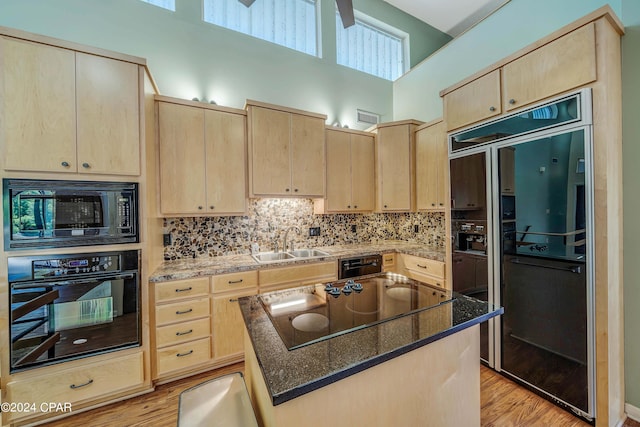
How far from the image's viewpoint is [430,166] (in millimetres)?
3025

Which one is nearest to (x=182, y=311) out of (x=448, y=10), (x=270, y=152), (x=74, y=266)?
(x=74, y=266)

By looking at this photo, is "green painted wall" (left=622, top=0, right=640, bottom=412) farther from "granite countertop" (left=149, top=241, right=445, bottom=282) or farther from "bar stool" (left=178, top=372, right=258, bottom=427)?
"bar stool" (left=178, top=372, right=258, bottom=427)

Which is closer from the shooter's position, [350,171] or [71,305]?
[71,305]

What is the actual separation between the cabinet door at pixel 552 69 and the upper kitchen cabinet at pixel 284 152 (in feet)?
6.00

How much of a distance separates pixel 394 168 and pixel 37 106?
3.31 m

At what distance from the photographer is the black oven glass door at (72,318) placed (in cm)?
163

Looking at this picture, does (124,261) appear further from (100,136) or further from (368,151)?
(368,151)

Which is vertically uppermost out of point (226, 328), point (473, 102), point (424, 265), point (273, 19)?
point (273, 19)

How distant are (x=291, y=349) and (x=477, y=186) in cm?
204

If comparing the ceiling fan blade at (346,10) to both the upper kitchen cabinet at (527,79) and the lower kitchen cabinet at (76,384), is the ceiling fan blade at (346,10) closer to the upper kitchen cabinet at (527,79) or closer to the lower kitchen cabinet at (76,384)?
the upper kitchen cabinet at (527,79)

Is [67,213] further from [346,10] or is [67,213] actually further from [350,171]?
[350,171]

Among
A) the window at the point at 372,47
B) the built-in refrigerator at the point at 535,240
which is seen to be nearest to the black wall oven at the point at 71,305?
the built-in refrigerator at the point at 535,240

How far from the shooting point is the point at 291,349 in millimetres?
892

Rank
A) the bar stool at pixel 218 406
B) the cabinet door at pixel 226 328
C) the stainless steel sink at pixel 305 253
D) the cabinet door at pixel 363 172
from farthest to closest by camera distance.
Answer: the cabinet door at pixel 363 172 → the stainless steel sink at pixel 305 253 → the cabinet door at pixel 226 328 → the bar stool at pixel 218 406
